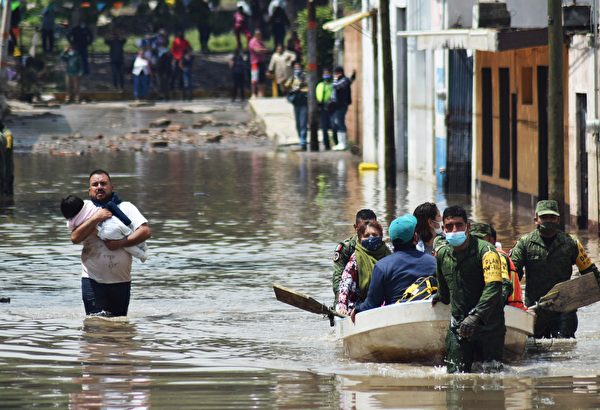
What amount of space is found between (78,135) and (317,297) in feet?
91.9

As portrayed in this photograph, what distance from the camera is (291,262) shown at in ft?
66.7

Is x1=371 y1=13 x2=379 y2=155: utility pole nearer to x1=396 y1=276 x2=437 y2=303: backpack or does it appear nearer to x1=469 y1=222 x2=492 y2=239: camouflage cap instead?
x1=469 y1=222 x2=492 y2=239: camouflage cap

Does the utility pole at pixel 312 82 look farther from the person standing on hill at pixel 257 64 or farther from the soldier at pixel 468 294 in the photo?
the soldier at pixel 468 294

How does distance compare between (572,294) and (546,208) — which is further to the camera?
(546,208)

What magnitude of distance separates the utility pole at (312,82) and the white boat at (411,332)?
89.7 ft

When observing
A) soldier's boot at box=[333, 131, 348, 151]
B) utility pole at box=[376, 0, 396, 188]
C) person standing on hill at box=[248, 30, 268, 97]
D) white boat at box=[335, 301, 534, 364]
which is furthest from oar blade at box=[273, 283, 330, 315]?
person standing on hill at box=[248, 30, 268, 97]

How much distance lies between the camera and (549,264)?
1385cm

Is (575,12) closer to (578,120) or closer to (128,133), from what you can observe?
(578,120)

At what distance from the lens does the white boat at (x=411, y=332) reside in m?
12.5

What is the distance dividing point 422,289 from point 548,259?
1.60 m

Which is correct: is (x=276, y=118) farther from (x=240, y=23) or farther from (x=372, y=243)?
(x=372, y=243)

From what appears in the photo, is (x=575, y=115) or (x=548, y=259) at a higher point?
(x=575, y=115)

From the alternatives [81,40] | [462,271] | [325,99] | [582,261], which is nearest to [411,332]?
[462,271]

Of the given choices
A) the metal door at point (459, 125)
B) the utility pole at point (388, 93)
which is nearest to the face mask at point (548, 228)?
the metal door at point (459, 125)
